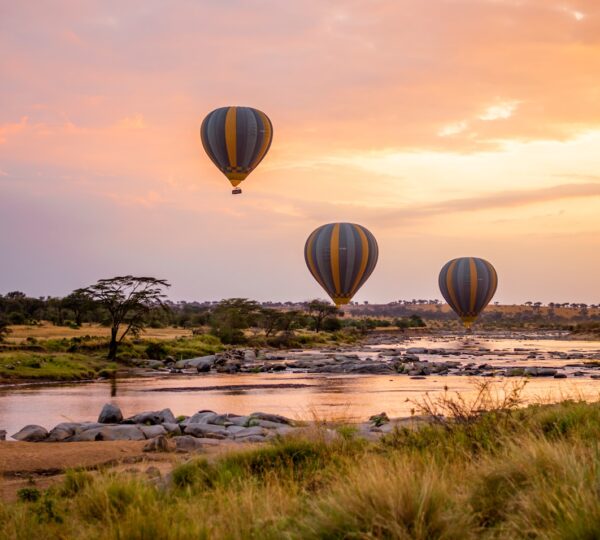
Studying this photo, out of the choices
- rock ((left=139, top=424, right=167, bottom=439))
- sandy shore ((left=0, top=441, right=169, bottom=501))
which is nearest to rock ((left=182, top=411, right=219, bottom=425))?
rock ((left=139, top=424, right=167, bottom=439))

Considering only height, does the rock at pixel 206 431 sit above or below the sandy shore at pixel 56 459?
below

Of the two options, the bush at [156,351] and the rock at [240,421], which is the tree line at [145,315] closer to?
the bush at [156,351]

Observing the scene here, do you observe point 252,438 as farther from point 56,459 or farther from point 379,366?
point 379,366

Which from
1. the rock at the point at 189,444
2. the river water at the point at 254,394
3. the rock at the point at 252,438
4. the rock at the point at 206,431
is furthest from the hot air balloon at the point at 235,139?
the rock at the point at 189,444

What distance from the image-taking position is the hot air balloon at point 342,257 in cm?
4788

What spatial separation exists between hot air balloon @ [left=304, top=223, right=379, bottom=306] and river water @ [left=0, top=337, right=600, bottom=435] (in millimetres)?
6099

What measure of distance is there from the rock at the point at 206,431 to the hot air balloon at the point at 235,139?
2559cm

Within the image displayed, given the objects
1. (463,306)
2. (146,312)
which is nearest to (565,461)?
(146,312)

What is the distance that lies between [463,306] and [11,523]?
55.0 m

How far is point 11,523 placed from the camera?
25.7ft

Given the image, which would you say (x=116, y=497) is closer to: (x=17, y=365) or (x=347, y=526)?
(x=347, y=526)

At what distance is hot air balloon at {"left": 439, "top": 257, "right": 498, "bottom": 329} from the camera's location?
59.4m

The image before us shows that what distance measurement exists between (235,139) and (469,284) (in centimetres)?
2516

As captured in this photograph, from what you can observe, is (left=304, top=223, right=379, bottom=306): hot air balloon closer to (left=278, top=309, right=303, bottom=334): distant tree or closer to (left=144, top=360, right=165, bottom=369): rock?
(left=144, top=360, right=165, bottom=369): rock
